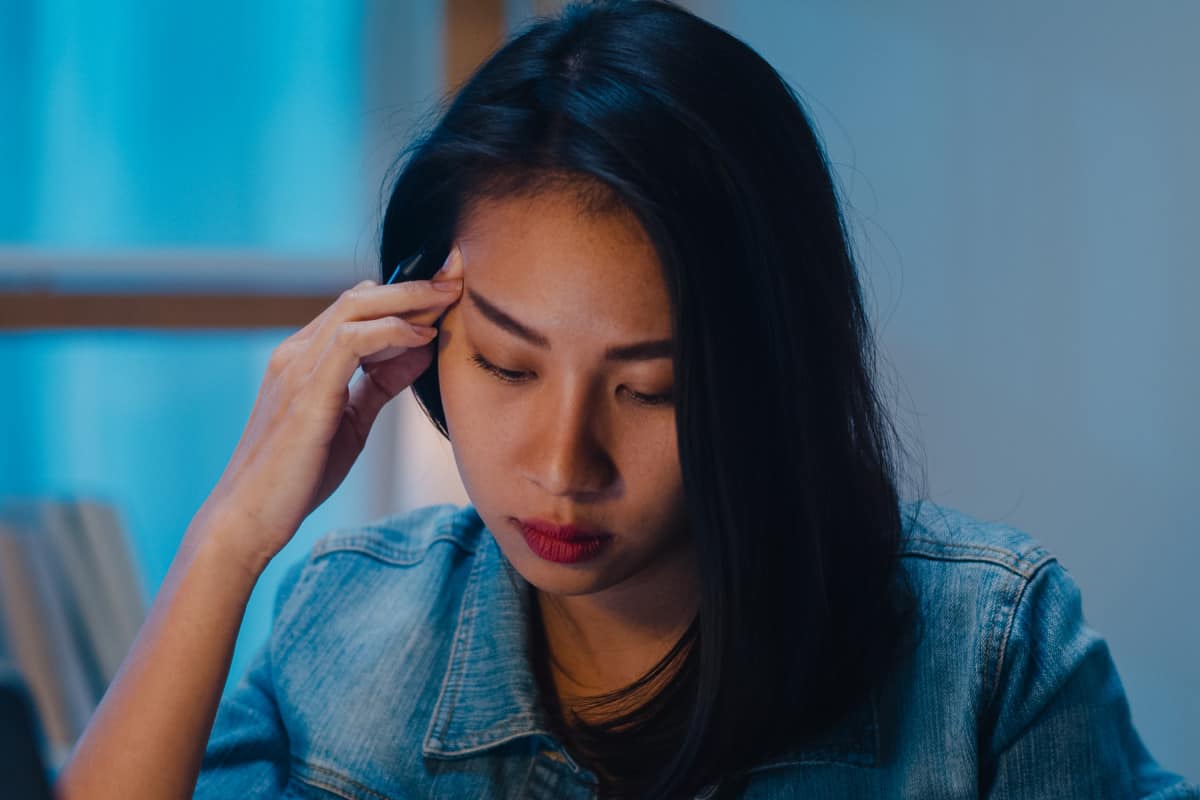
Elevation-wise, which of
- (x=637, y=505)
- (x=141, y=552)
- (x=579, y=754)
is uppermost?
(x=637, y=505)

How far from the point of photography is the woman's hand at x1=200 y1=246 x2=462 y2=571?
1.03 metres

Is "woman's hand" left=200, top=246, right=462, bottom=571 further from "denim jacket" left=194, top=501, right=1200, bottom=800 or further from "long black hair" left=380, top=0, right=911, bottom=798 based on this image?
"denim jacket" left=194, top=501, right=1200, bottom=800

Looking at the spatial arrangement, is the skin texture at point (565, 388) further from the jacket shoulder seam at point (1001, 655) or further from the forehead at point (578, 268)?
the jacket shoulder seam at point (1001, 655)

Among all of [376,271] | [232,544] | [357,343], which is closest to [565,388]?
[357,343]

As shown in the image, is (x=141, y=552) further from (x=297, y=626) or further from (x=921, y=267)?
(x=921, y=267)

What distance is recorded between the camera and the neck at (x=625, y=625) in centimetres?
110

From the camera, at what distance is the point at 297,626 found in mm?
1239

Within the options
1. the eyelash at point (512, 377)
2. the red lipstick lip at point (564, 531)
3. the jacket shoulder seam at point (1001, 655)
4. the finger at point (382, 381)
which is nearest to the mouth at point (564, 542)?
the red lipstick lip at point (564, 531)

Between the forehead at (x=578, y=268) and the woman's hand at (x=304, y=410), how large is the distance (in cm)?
12

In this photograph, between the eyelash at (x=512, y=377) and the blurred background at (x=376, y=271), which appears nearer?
the eyelash at (x=512, y=377)

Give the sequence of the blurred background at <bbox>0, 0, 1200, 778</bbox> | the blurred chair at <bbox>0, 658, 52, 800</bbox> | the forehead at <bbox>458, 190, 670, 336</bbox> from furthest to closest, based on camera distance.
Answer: the blurred background at <bbox>0, 0, 1200, 778</bbox>, the forehead at <bbox>458, 190, 670, 336</bbox>, the blurred chair at <bbox>0, 658, 52, 800</bbox>

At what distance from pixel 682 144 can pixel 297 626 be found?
2.10ft

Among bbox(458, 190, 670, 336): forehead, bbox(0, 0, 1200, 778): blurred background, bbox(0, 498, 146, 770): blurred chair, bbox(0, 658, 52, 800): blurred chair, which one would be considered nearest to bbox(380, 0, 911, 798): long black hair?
bbox(458, 190, 670, 336): forehead

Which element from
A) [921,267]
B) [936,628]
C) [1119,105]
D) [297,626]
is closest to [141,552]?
[297,626]
